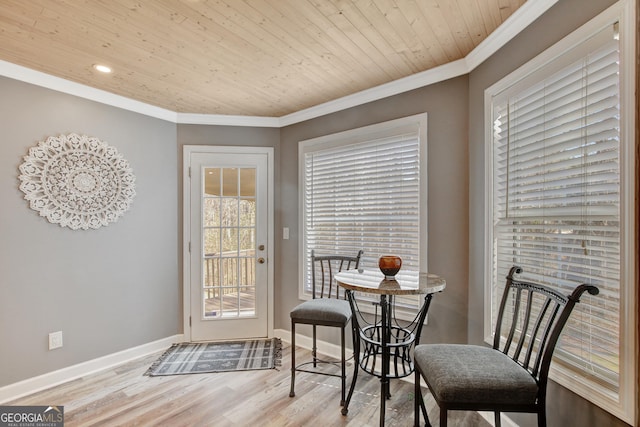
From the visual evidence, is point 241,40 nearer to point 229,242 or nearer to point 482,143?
point 482,143

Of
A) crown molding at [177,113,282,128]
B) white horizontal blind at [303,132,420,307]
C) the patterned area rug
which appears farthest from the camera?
crown molding at [177,113,282,128]

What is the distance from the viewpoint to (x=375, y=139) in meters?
2.81

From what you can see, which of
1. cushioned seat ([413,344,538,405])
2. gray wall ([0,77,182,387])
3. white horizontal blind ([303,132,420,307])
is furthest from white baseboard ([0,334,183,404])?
cushioned seat ([413,344,538,405])

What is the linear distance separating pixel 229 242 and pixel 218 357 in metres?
1.15

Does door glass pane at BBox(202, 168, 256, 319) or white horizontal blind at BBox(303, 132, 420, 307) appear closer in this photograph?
white horizontal blind at BBox(303, 132, 420, 307)

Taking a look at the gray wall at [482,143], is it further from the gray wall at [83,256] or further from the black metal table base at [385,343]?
the gray wall at [83,256]

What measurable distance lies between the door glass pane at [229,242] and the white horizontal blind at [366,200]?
2.16 feet

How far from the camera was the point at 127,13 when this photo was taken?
5.62 feet

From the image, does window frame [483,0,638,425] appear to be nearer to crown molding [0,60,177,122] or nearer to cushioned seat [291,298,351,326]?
cushioned seat [291,298,351,326]

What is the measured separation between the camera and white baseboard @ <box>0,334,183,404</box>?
2301 mm

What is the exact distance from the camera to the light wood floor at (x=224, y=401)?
81.4 inches

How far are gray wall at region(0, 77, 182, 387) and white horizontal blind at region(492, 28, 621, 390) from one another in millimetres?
3066

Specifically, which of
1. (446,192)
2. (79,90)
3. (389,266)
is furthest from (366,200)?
(79,90)

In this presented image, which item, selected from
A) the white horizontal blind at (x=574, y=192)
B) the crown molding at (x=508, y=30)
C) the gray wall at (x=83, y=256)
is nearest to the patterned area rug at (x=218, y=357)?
the gray wall at (x=83, y=256)
